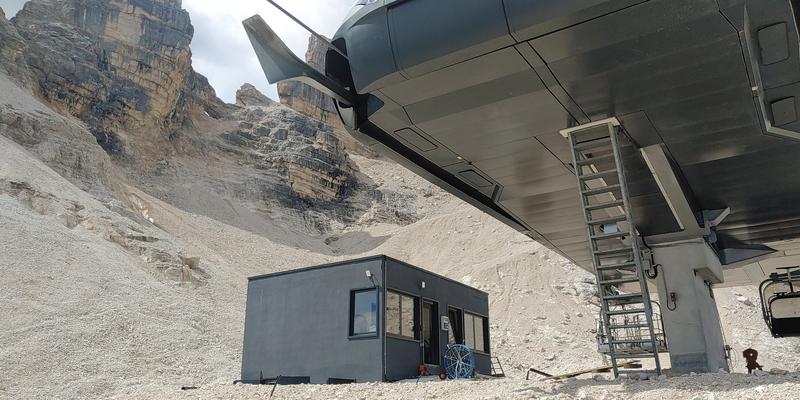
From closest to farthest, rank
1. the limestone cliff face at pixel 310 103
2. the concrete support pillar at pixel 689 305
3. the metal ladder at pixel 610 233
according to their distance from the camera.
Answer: the metal ladder at pixel 610 233 → the concrete support pillar at pixel 689 305 → the limestone cliff face at pixel 310 103

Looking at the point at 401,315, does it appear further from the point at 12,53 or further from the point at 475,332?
the point at 12,53

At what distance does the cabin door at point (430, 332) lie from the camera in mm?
16406

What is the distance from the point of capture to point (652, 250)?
1209 centimetres

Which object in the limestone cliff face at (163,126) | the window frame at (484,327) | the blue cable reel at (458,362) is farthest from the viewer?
the limestone cliff face at (163,126)

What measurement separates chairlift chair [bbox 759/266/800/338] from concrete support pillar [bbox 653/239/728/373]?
1380 millimetres

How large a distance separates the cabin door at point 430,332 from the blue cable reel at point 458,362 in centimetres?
34

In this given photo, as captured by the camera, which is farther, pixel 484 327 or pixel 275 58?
pixel 484 327

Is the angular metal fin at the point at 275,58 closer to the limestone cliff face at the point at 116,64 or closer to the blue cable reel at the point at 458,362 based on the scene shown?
the blue cable reel at the point at 458,362

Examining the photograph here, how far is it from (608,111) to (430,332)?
10286mm

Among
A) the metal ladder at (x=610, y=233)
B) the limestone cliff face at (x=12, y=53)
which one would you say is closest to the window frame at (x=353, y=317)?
the metal ladder at (x=610, y=233)

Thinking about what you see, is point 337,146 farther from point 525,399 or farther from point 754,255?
point 525,399

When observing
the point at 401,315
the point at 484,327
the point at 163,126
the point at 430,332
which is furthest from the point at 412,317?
the point at 163,126

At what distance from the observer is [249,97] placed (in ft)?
276

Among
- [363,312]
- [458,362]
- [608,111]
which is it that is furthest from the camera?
[458,362]
